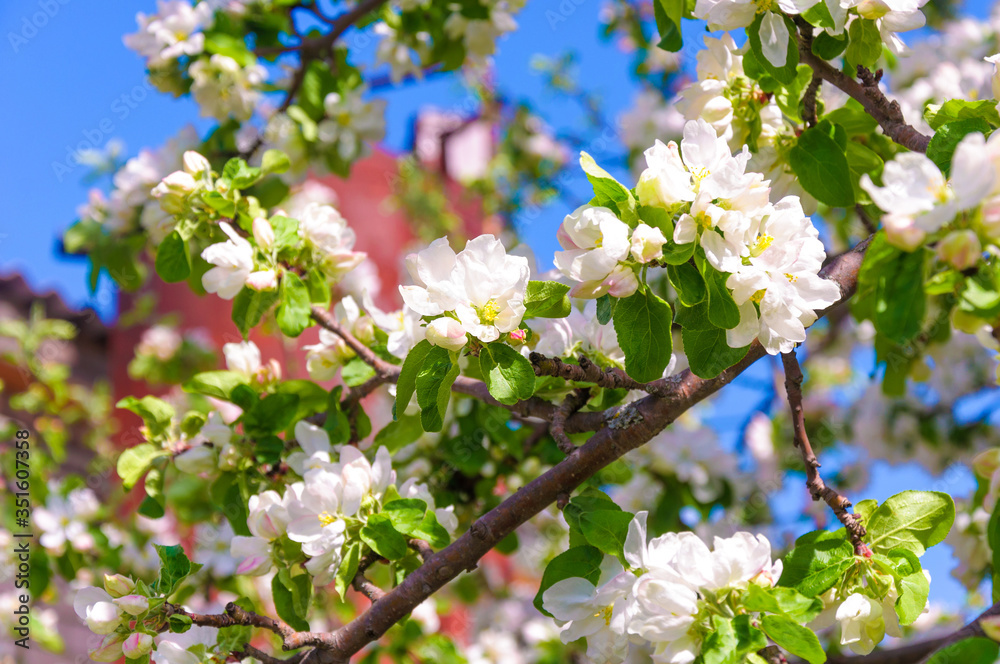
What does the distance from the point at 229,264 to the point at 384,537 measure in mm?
570

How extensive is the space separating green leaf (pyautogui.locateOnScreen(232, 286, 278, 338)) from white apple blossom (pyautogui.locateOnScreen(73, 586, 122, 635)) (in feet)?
1.66

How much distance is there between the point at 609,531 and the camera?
1147 millimetres

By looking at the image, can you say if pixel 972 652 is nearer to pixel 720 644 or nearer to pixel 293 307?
pixel 720 644

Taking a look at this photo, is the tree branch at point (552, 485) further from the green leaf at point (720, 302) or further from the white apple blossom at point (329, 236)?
the white apple blossom at point (329, 236)

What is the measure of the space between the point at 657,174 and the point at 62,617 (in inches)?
185

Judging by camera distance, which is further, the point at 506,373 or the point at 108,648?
the point at 108,648

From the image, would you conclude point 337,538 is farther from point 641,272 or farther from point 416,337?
point 641,272

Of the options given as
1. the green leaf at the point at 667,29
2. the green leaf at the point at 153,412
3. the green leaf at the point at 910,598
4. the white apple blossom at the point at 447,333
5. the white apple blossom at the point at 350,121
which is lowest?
the green leaf at the point at 910,598

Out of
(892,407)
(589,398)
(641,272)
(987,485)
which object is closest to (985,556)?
(987,485)

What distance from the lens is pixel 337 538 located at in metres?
1.27

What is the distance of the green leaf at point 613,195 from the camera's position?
1.02m

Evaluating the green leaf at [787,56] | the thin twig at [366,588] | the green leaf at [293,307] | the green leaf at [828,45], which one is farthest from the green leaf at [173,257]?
the green leaf at [828,45]

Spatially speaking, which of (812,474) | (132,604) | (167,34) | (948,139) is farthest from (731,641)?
(167,34)

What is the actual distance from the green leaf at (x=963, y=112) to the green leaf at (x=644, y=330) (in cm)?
60
